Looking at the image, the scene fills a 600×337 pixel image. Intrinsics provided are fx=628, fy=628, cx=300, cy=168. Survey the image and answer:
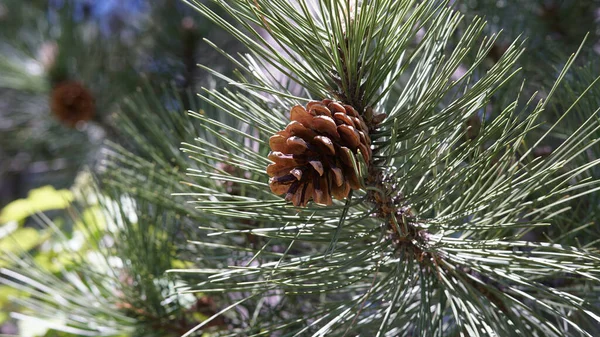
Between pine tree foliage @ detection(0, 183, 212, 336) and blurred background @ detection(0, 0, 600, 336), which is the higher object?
blurred background @ detection(0, 0, 600, 336)

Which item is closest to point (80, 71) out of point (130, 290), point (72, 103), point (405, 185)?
point (72, 103)

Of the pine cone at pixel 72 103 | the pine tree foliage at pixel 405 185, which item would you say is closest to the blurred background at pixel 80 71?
the pine cone at pixel 72 103

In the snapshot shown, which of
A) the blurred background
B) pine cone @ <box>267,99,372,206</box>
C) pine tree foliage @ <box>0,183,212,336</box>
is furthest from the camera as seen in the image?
the blurred background

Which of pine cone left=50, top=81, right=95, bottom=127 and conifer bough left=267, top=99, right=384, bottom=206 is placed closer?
conifer bough left=267, top=99, right=384, bottom=206

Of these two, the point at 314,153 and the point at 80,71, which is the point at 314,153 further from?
the point at 80,71

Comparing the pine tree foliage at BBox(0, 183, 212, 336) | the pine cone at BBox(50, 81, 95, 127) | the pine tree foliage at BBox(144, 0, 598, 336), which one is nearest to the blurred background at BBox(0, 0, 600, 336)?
the pine cone at BBox(50, 81, 95, 127)

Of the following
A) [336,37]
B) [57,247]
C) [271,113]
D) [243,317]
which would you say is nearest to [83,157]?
[57,247]

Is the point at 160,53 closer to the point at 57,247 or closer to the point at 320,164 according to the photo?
the point at 57,247

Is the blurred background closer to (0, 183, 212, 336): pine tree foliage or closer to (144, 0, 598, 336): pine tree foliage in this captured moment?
(0, 183, 212, 336): pine tree foliage
